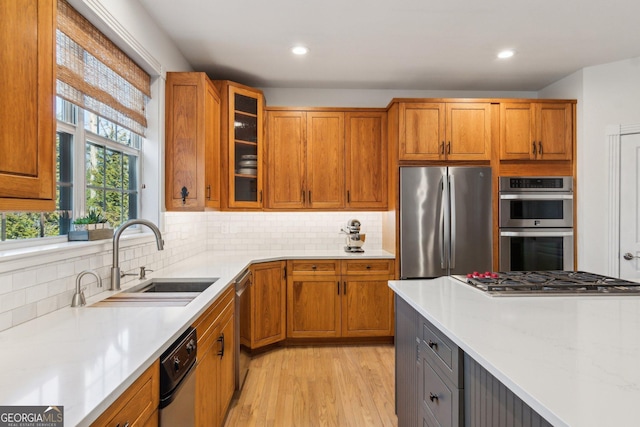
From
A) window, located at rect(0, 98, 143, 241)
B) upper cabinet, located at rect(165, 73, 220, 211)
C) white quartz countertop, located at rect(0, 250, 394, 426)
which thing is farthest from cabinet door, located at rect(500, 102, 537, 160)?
window, located at rect(0, 98, 143, 241)

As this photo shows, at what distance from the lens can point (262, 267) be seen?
3.53 m

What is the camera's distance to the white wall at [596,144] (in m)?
3.54

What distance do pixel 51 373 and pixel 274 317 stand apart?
2744 mm

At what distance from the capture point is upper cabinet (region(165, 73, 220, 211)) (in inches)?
116

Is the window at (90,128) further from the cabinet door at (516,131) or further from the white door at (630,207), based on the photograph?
the white door at (630,207)

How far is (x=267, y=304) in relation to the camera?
3602 mm

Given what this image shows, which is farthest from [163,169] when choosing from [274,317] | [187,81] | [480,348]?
[480,348]

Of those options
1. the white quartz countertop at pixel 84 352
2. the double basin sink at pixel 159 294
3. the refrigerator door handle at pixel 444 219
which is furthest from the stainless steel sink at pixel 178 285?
the refrigerator door handle at pixel 444 219

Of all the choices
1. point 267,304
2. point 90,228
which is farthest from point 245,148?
point 90,228

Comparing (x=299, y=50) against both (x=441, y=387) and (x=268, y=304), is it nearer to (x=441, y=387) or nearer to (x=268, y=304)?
(x=268, y=304)

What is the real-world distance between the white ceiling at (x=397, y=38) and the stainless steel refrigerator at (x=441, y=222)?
3.38 feet

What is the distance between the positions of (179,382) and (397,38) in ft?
9.26

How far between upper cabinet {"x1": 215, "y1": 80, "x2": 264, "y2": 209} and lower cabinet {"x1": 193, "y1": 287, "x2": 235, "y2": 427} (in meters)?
1.42

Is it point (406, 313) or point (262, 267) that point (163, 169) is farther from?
point (406, 313)
